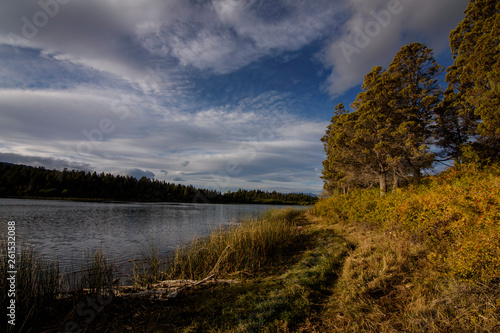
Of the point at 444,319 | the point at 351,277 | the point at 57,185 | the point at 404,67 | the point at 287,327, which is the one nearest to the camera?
the point at 444,319

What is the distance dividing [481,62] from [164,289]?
19.3 meters

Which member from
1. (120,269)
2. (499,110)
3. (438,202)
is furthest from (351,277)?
(499,110)

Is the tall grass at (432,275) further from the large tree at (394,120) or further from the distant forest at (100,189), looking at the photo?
the distant forest at (100,189)

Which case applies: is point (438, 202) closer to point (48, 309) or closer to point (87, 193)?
point (48, 309)

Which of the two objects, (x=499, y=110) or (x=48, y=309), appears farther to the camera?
(x=499, y=110)

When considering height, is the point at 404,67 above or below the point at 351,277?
above

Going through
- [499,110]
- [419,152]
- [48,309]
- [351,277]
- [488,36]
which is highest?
[488,36]

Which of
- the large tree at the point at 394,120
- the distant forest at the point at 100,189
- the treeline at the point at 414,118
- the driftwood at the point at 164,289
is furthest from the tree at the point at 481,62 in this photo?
the distant forest at the point at 100,189

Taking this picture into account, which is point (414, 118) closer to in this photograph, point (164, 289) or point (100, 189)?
point (164, 289)

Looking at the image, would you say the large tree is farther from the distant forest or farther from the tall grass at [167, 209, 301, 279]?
the distant forest

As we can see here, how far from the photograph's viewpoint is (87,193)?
90.3 m

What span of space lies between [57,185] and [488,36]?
11269 cm

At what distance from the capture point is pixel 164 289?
17.4 feet

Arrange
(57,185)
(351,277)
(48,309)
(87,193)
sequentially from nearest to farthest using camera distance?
(48,309) < (351,277) < (57,185) < (87,193)
